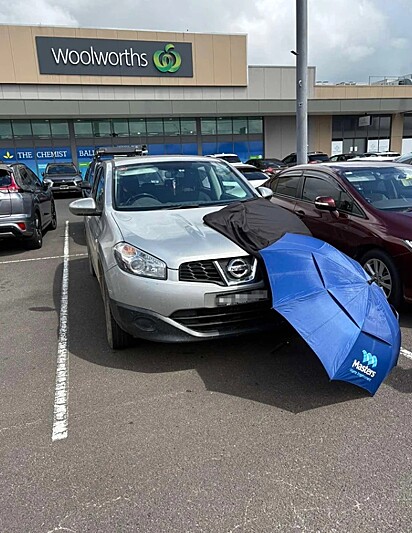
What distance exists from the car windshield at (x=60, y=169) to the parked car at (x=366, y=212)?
636 inches

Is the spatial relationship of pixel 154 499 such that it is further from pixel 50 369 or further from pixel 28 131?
pixel 28 131

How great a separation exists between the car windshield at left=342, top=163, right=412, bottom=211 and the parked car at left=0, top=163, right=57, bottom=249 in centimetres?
569

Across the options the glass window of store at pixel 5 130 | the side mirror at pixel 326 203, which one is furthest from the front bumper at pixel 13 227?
the glass window of store at pixel 5 130

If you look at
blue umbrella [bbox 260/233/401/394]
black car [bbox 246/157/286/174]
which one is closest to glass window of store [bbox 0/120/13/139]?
black car [bbox 246/157/286/174]

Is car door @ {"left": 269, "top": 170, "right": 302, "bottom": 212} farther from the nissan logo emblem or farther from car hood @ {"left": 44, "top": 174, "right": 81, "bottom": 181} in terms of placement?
car hood @ {"left": 44, "top": 174, "right": 81, "bottom": 181}

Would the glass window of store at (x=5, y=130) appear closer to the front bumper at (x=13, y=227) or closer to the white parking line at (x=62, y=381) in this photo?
the front bumper at (x=13, y=227)

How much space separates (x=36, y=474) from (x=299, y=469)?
1504 millimetres

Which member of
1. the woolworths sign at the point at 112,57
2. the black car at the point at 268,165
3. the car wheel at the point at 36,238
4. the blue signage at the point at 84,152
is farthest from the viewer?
the blue signage at the point at 84,152

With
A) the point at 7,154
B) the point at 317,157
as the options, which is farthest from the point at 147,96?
the point at 317,157

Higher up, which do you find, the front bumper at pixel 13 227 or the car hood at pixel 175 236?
the car hood at pixel 175 236

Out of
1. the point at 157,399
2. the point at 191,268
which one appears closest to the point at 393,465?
the point at 157,399

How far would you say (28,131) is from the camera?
2538 cm

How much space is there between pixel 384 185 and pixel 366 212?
2.51ft

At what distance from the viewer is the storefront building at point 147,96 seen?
23812 mm
